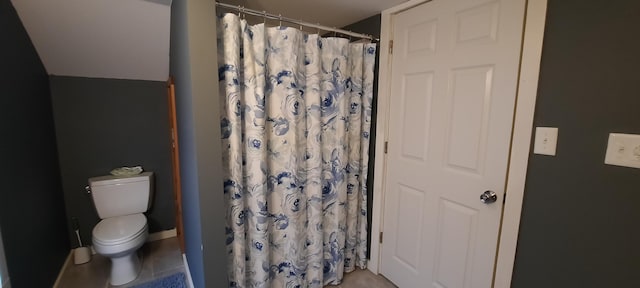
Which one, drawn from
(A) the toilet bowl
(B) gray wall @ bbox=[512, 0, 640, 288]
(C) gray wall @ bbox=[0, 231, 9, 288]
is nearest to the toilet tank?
(A) the toilet bowl

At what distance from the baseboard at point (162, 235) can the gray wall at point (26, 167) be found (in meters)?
0.63

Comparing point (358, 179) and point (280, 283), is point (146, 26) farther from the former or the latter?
point (280, 283)

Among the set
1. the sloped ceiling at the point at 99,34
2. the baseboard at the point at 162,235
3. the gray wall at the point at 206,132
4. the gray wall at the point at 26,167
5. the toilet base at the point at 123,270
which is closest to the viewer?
the gray wall at the point at 206,132

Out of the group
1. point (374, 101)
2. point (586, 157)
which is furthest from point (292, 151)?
point (586, 157)

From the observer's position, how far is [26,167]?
152cm

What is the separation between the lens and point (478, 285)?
133cm

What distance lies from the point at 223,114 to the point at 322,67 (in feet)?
2.38

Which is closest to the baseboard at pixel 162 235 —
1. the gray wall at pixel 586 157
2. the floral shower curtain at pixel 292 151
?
the floral shower curtain at pixel 292 151

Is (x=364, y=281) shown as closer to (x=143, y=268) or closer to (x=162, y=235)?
(x=143, y=268)

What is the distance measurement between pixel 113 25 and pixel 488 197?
253 centimetres

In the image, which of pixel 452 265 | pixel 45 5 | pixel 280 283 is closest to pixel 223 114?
pixel 280 283

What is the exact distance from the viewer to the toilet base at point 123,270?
73.1 inches

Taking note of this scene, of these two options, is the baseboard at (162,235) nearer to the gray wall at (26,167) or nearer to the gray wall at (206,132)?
the gray wall at (26,167)

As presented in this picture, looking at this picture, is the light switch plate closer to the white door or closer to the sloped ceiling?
the white door
